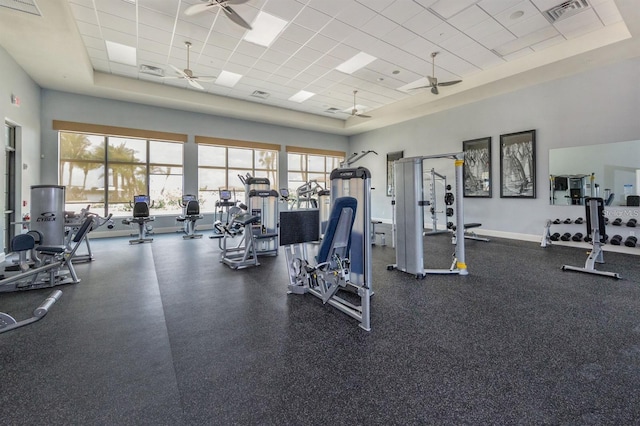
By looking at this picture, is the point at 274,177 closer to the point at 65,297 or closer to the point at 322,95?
the point at 322,95

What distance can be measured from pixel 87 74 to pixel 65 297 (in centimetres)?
533

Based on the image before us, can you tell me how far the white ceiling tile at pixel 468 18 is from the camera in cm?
440

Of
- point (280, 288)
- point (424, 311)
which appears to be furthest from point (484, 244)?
point (280, 288)

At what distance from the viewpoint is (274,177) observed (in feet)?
34.3

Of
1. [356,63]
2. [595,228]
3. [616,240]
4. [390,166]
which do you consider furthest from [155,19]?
[616,240]

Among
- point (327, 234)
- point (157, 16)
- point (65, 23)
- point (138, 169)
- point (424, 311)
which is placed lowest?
point (424, 311)

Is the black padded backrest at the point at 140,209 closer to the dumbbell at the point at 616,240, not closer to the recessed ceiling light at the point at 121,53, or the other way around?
the recessed ceiling light at the point at 121,53

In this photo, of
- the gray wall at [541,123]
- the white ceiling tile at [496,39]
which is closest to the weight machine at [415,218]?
the white ceiling tile at [496,39]

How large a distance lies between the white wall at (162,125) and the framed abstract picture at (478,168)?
5.60 metres

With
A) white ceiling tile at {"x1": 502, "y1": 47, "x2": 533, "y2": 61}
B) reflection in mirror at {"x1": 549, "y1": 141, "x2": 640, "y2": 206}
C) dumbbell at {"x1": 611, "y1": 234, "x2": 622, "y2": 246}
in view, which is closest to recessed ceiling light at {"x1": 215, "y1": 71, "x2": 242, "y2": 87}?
white ceiling tile at {"x1": 502, "y1": 47, "x2": 533, "y2": 61}

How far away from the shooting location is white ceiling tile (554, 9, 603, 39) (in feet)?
15.0

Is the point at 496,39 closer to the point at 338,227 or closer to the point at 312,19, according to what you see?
the point at 312,19

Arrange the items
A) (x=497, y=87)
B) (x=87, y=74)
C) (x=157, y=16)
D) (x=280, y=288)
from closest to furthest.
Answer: (x=280, y=288)
(x=157, y=16)
(x=87, y=74)
(x=497, y=87)

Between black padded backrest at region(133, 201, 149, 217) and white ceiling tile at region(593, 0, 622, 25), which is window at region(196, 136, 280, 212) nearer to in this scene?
black padded backrest at region(133, 201, 149, 217)
